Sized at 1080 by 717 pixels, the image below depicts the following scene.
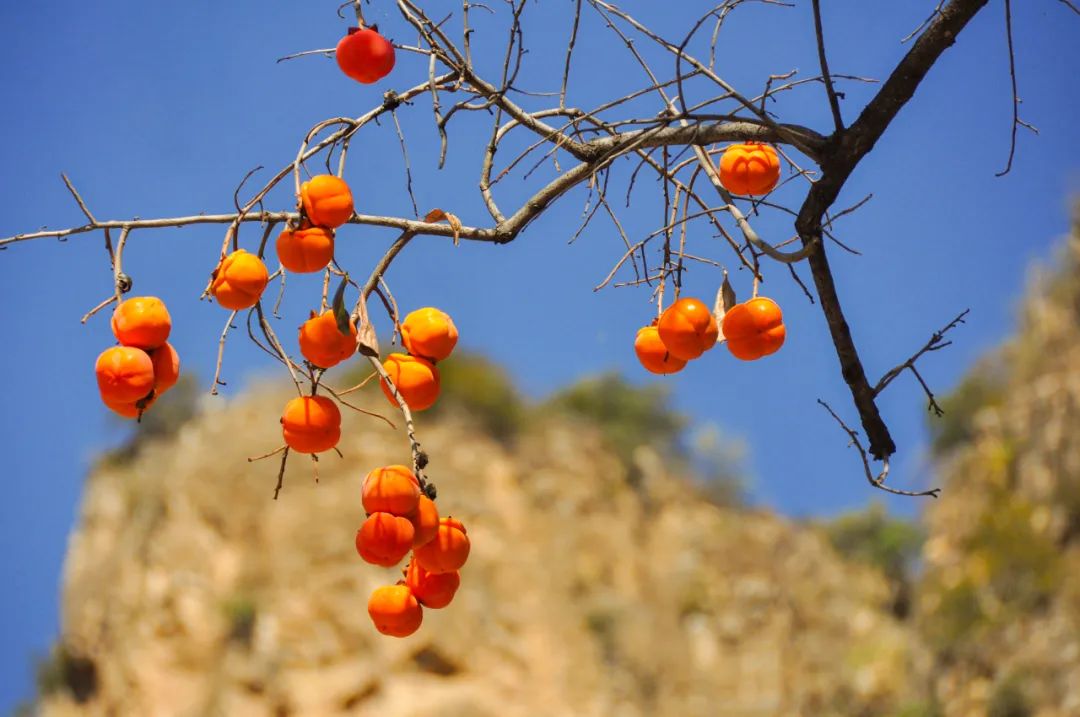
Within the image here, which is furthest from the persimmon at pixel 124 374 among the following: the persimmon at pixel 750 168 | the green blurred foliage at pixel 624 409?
the green blurred foliage at pixel 624 409

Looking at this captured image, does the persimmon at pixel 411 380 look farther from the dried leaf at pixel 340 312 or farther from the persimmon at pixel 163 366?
the persimmon at pixel 163 366

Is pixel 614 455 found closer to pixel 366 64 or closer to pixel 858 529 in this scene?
pixel 858 529

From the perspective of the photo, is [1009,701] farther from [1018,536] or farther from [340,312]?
[340,312]

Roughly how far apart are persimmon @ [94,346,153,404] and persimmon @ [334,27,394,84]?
558mm

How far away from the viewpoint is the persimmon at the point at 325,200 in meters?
1.48

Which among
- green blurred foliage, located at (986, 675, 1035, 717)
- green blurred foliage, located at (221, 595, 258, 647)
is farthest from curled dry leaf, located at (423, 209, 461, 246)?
green blurred foliage, located at (221, 595, 258, 647)

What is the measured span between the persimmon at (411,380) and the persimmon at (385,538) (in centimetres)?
16

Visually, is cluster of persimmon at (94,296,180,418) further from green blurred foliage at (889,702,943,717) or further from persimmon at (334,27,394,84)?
green blurred foliage at (889,702,943,717)

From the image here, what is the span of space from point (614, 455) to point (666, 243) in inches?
441

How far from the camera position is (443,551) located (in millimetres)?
1462

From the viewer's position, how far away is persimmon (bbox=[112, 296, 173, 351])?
143 cm

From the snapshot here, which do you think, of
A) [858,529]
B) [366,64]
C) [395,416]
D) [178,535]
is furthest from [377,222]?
[858,529]

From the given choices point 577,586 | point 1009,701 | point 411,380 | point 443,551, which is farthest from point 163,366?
point 577,586

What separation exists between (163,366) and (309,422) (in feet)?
0.65
